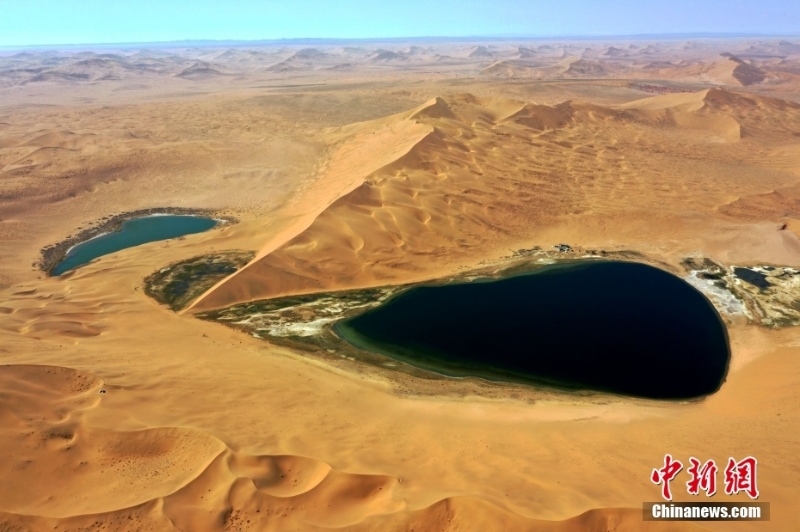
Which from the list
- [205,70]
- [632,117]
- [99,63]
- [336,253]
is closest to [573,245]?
[336,253]

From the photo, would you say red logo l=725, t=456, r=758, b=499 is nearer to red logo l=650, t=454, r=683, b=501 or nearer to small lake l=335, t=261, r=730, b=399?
red logo l=650, t=454, r=683, b=501

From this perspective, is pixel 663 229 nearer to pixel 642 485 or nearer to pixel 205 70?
pixel 642 485

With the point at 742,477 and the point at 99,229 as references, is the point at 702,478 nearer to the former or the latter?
the point at 742,477

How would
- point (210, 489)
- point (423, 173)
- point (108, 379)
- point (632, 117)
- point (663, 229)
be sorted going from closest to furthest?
point (210, 489)
point (108, 379)
point (663, 229)
point (423, 173)
point (632, 117)

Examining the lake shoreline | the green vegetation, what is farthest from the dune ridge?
the lake shoreline

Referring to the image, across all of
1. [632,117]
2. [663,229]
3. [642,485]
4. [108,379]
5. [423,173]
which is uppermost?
[632,117]

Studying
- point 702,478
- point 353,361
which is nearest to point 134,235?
point 353,361

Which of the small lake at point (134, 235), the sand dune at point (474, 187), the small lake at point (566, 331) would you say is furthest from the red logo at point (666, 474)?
the small lake at point (134, 235)
